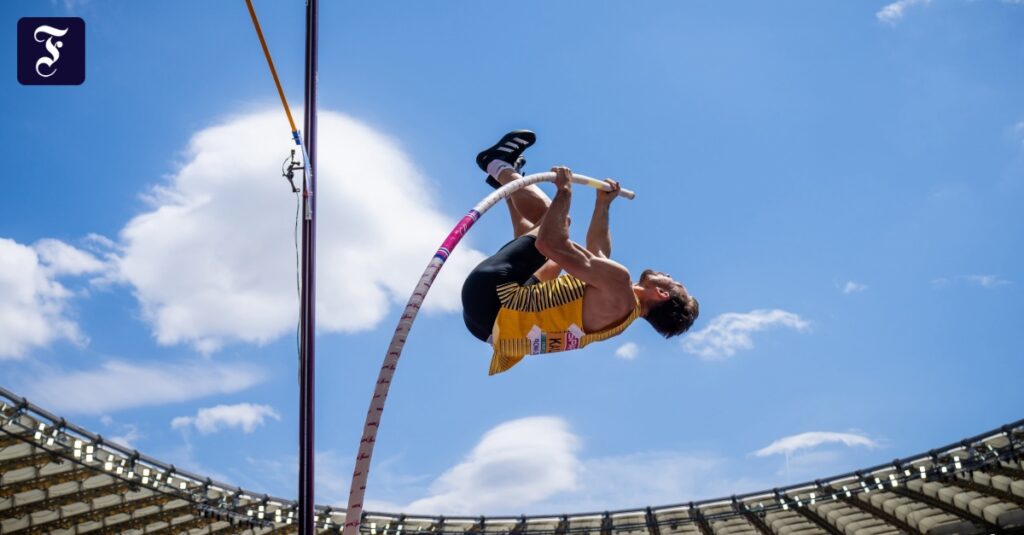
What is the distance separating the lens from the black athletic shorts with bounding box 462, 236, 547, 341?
16.2ft

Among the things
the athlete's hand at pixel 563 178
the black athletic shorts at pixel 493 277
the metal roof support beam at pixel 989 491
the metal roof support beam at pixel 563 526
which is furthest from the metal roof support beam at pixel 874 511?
the athlete's hand at pixel 563 178

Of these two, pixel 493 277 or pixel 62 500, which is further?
pixel 62 500

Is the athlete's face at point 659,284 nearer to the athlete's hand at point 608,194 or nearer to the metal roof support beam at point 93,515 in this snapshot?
the athlete's hand at point 608,194

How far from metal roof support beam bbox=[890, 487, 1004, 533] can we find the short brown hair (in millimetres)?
10445

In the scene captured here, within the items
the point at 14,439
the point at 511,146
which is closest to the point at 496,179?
the point at 511,146

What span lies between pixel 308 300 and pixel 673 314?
2.16 m

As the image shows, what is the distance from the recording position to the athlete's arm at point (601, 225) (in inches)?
208

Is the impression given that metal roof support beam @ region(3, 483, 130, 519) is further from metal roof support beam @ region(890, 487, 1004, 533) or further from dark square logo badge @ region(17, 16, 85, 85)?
metal roof support beam @ region(890, 487, 1004, 533)

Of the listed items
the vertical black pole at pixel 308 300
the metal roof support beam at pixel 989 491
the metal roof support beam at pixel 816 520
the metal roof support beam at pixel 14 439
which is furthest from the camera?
the metal roof support beam at pixel 816 520

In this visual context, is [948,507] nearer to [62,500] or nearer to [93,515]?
[93,515]

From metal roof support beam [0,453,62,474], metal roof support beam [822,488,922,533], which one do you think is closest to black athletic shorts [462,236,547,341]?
metal roof support beam [0,453,62,474]

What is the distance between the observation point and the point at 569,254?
4617mm

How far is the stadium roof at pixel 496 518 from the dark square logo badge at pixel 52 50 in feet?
24.2

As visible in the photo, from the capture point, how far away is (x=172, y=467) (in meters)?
14.4
